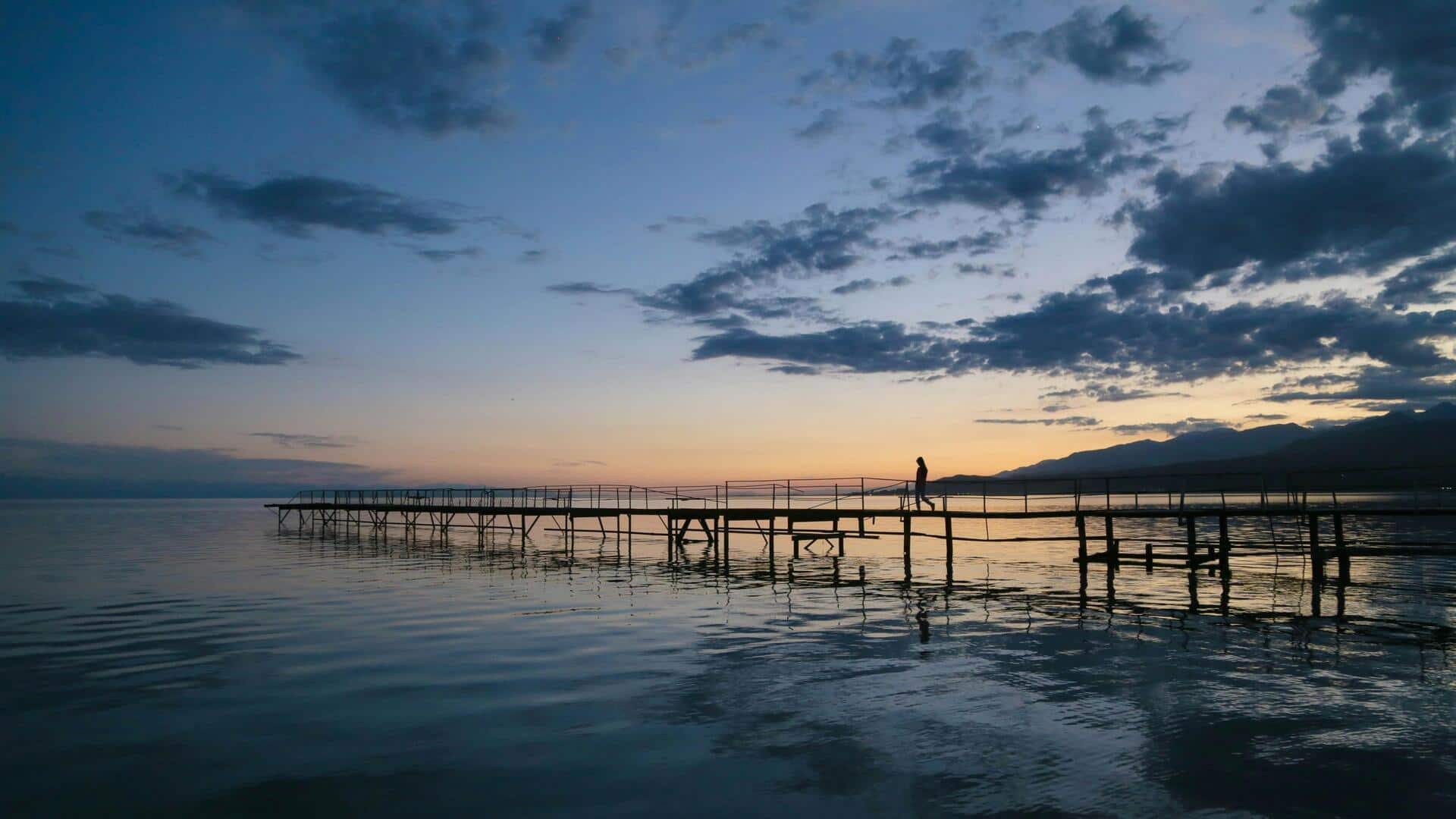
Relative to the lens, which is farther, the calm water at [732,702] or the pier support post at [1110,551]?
the pier support post at [1110,551]

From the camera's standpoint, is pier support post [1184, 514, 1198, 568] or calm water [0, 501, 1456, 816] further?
pier support post [1184, 514, 1198, 568]

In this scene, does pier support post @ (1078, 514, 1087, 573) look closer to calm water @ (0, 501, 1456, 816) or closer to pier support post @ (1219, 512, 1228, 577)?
pier support post @ (1219, 512, 1228, 577)

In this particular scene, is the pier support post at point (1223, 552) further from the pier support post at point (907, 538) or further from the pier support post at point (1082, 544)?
the pier support post at point (907, 538)

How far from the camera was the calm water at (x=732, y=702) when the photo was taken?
30.1 feet

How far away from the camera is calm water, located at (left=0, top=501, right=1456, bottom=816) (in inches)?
361

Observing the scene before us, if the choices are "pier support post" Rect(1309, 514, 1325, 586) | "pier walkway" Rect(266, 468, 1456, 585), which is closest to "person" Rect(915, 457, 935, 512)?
"pier walkway" Rect(266, 468, 1456, 585)

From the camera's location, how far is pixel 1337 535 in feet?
99.3

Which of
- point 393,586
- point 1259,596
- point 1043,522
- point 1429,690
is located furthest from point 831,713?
point 1043,522

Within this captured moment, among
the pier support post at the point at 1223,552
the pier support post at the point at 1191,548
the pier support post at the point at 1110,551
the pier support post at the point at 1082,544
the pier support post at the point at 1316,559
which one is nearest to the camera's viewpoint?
the pier support post at the point at 1316,559

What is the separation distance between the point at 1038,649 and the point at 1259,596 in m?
13.2

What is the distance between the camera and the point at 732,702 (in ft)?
42.2

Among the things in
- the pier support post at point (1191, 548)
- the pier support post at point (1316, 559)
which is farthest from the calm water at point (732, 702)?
the pier support post at point (1191, 548)

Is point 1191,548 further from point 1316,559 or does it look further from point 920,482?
point 920,482

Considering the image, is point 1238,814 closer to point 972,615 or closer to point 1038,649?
point 1038,649
